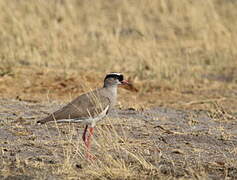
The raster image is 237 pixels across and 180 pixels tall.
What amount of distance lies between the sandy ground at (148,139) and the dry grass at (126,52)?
0.16 m

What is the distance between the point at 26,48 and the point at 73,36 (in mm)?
1924

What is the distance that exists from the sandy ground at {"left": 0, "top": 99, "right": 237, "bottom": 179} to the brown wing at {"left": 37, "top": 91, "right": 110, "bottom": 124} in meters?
0.21

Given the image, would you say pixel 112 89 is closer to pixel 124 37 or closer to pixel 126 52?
pixel 126 52

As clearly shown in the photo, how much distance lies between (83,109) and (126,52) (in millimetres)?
6721

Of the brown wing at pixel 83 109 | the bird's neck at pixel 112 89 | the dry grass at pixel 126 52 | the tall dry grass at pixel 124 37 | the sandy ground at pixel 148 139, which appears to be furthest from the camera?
the tall dry grass at pixel 124 37

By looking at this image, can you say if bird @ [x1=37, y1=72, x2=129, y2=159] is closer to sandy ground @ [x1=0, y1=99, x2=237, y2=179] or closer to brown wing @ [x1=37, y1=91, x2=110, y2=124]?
brown wing @ [x1=37, y1=91, x2=110, y2=124]

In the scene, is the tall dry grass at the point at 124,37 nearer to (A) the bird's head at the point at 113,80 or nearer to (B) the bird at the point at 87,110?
(A) the bird's head at the point at 113,80

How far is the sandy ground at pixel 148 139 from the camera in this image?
255 inches

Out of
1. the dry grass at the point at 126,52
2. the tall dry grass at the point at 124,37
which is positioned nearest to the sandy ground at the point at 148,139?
the dry grass at the point at 126,52

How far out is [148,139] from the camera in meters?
7.86

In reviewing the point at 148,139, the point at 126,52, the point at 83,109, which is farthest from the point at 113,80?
the point at 126,52

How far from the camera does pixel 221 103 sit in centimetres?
1063

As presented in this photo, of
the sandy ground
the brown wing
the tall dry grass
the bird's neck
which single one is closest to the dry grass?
the tall dry grass

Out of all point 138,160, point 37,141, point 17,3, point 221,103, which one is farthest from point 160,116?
point 17,3
